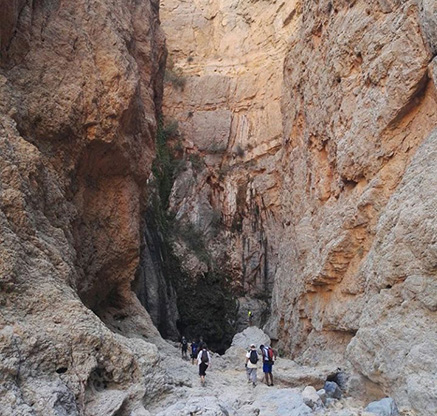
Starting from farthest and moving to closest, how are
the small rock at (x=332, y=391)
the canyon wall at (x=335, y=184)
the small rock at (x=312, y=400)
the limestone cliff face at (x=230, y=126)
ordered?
the limestone cliff face at (x=230, y=126)
the small rock at (x=332, y=391)
the canyon wall at (x=335, y=184)
the small rock at (x=312, y=400)

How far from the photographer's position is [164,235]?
82.4 ft

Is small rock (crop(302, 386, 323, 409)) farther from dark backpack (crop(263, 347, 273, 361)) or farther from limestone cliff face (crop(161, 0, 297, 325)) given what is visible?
limestone cliff face (crop(161, 0, 297, 325))

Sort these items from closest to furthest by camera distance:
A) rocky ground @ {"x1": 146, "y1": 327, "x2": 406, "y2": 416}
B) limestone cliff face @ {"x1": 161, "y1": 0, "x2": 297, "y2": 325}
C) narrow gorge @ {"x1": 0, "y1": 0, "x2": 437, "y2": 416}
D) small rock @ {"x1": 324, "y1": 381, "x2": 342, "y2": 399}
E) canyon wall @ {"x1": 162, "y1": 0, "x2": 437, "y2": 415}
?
rocky ground @ {"x1": 146, "y1": 327, "x2": 406, "y2": 416}
narrow gorge @ {"x1": 0, "y1": 0, "x2": 437, "y2": 416}
canyon wall @ {"x1": 162, "y1": 0, "x2": 437, "y2": 415}
small rock @ {"x1": 324, "y1": 381, "x2": 342, "y2": 399}
limestone cliff face @ {"x1": 161, "y1": 0, "x2": 297, "y2": 325}

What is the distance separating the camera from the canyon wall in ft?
24.1

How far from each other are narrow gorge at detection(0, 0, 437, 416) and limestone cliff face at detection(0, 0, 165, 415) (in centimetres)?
3

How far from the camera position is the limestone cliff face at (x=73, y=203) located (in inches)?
242

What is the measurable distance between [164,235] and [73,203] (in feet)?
46.0

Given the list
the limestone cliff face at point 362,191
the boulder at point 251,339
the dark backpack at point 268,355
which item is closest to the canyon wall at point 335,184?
the limestone cliff face at point 362,191

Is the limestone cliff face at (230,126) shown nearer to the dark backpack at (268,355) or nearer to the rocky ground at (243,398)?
the rocky ground at (243,398)

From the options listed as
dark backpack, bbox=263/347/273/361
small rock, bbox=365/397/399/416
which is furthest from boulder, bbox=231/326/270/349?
small rock, bbox=365/397/399/416

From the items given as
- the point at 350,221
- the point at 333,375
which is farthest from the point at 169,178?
the point at 333,375

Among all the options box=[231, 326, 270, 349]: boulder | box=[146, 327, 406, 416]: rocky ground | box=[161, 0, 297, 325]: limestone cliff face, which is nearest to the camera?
box=[146, 327, 406, 416]: rocky ground

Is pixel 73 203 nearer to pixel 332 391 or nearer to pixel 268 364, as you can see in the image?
pixel 268 364

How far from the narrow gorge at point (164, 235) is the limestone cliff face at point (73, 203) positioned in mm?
35
